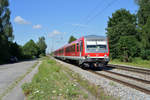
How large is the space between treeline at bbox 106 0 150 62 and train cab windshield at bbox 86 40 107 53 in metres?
→ 12.9

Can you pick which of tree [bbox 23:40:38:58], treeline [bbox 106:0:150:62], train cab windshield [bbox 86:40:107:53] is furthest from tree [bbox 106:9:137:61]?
tree [bbox 23:40:38:58]

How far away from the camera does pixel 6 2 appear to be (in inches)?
1606

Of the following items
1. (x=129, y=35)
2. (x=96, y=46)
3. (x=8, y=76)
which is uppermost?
(x=129, y=35)

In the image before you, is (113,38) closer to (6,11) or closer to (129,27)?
(129,27)

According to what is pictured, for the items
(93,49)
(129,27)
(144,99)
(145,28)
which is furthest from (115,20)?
(144,99)

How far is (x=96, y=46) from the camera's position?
1448 cm

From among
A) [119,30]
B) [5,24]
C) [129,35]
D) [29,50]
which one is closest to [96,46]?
[119,30]

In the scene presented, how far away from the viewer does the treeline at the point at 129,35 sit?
26719 millimetres

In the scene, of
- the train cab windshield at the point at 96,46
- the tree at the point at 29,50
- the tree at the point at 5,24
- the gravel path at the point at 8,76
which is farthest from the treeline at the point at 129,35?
the tree at the point at 29,50

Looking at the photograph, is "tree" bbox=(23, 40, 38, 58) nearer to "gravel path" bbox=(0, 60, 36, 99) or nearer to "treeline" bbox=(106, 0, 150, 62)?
"treeline" bbox=(106, 0, 150, 62)

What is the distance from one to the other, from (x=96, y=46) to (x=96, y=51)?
0.54 meters

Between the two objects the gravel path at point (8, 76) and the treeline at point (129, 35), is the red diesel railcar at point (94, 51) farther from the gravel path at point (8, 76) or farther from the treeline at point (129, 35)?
the treeline at point (129, 35)

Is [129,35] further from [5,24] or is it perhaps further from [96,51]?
[5,24]

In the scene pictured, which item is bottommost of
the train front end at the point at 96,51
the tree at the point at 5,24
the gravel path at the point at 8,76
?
the gravel path at the point at 8,76
